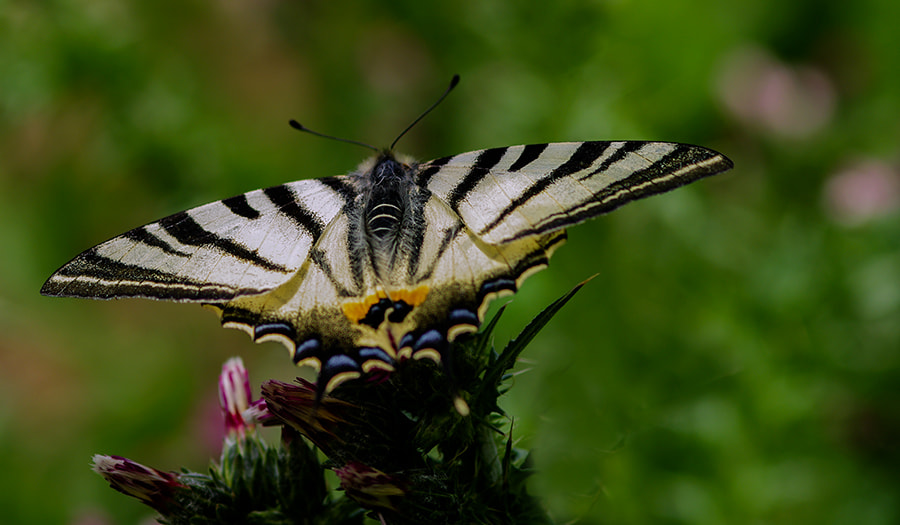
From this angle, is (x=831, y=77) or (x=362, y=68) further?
(x=362, y=68)

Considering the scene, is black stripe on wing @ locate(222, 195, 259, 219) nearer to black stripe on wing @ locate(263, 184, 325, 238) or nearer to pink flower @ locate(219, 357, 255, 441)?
black stripe on wing @ locate(263, 184, 325, 238)

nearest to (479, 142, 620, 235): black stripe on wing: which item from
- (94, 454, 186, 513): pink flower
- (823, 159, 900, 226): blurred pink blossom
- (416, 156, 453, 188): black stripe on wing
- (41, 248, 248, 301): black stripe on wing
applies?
(416, 156, 453, 188): black stripe on wing

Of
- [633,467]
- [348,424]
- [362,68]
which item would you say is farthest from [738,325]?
[362,68]

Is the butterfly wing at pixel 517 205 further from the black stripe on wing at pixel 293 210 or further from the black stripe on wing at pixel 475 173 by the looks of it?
the black stripe on wing at pixel 293 210

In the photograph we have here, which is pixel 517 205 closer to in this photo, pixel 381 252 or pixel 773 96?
pixel 381 252

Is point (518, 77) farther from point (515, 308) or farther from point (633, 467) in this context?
point (633, 467)

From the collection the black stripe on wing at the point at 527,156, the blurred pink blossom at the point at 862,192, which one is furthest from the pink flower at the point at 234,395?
the blurred pink blossom at the point at 862,192

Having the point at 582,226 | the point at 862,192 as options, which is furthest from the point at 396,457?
the point at 862,192
